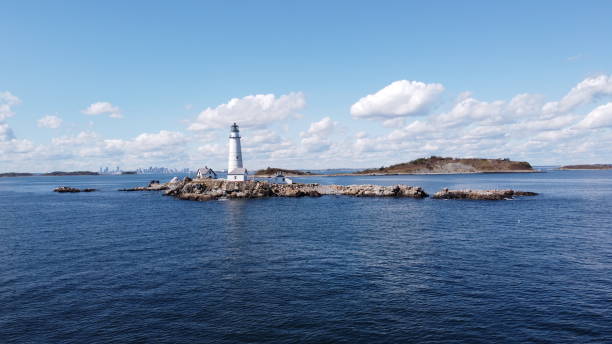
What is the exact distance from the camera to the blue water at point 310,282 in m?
19.2

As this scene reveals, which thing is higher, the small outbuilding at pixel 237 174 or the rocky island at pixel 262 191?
the small outbuilding at pixel 237 174

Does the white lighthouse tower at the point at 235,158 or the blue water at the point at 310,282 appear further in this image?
the white lighthouse tower at the point at 235,158

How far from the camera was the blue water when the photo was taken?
63.1 feet

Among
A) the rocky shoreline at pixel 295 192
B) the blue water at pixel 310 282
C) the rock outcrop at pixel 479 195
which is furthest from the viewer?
the rocky shoreline at pixel 295 192

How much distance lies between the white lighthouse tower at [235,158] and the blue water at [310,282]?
150ft

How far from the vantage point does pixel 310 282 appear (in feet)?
87.7

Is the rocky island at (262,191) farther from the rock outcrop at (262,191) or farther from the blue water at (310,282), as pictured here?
the blue water at (310,282)

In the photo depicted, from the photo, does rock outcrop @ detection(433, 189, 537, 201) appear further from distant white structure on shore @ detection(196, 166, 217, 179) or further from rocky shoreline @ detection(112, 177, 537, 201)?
distant white structure on shore @ detection(196, 166, 217, 179)

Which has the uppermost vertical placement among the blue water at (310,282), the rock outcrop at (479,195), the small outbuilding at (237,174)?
the small outbuilding at (237,174)

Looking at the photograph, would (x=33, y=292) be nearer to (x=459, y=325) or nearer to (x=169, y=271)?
(x=169, y=271)

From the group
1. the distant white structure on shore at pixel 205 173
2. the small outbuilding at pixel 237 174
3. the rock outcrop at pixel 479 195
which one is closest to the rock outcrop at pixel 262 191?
the small outbuilding at pixel 237 174

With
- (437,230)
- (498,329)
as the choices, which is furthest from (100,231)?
(498,329)

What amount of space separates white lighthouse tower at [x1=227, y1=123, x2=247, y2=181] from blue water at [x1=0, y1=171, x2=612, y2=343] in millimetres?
45822

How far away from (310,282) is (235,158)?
73736mm
